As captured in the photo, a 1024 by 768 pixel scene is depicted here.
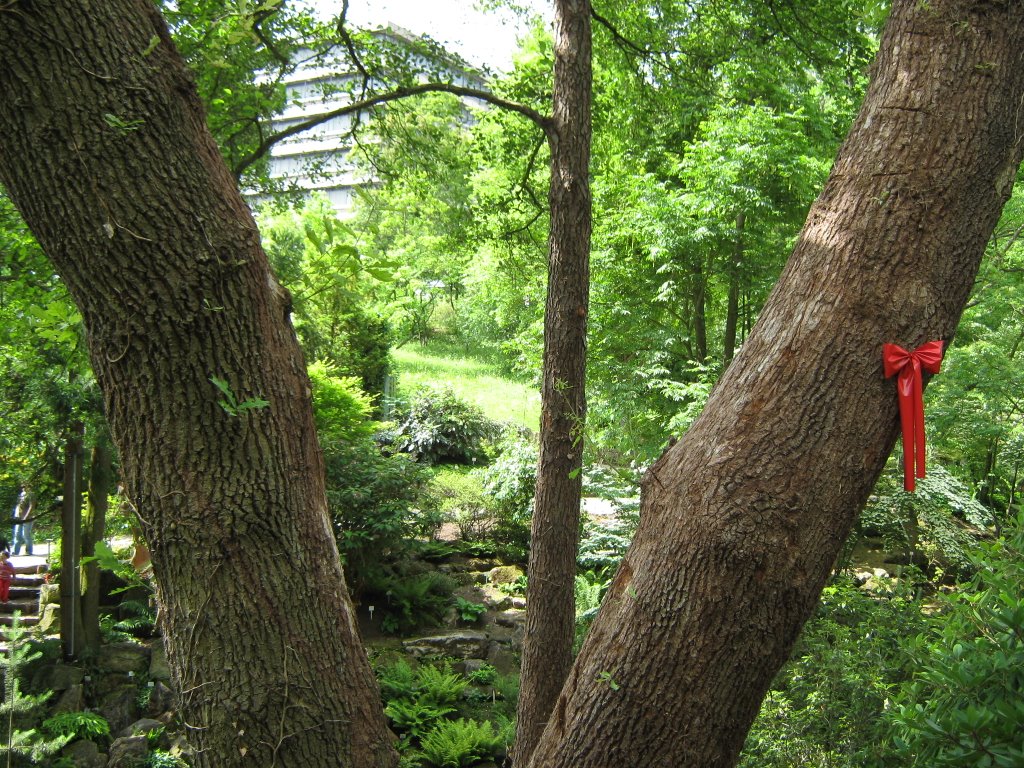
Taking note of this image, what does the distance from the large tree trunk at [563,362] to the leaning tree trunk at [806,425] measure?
285 cm

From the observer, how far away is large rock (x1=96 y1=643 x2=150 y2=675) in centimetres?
785

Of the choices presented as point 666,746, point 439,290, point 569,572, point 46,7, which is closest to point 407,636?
point 569,572

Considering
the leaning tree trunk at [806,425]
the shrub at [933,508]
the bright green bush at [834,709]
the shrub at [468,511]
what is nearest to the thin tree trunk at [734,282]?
the shrub at [933,508]

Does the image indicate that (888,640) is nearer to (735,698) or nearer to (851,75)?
Answer: (735,698)

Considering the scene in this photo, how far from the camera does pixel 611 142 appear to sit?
39.9 feet

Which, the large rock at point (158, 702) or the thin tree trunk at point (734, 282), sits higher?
the thin tree trunk at point (734, 282)

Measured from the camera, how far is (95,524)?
8141mm

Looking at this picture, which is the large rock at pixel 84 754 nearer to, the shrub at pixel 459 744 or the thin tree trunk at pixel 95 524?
the thin tree trunk at pixel 95 524

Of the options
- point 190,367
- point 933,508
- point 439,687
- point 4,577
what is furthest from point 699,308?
point 190,367

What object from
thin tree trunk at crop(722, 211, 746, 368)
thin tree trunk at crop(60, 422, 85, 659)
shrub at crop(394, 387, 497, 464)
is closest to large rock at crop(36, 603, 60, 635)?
thin tree trunk at crop(60, 422, 85, 659)

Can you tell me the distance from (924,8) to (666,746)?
1809 mm

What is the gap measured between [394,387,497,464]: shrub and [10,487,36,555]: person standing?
248 inches

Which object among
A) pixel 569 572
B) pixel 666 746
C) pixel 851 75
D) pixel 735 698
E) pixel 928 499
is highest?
pixel 851 75

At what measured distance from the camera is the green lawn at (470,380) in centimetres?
1820
